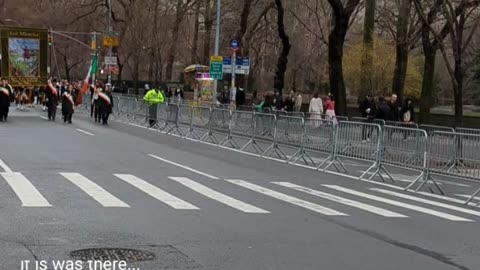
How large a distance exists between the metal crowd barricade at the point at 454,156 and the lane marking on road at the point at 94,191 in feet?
23.2

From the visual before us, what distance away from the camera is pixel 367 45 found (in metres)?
39.3

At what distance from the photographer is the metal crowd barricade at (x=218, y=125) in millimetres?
25188

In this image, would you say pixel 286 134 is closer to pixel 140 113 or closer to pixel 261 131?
pixel 261 131

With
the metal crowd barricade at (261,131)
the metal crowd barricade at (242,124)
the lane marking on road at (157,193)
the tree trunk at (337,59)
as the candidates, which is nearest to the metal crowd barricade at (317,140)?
the metal crowd barricade at (261,131)

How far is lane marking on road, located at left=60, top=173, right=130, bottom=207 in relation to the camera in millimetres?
11246

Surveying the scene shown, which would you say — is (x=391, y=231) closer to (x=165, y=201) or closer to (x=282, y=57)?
(x=165, y=201)

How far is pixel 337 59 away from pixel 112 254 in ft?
79.2

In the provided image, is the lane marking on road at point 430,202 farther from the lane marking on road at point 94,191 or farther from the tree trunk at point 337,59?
the tree trunk at point 337,59

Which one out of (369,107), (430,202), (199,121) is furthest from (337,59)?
(430,202)

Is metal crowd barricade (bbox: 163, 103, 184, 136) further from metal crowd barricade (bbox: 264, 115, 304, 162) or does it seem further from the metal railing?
metal crowd barricade (bbox: 264, 115, 304, 162)

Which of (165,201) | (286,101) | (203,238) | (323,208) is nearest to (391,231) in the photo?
(323,208)

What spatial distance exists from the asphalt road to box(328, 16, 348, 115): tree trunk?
1285 centimetres

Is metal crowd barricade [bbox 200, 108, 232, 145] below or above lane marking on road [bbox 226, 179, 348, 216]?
above

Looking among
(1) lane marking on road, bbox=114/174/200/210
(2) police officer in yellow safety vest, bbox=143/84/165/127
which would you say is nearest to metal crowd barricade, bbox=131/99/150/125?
(2) police officer in yellow safety vest, bbox=143/84/165/127
